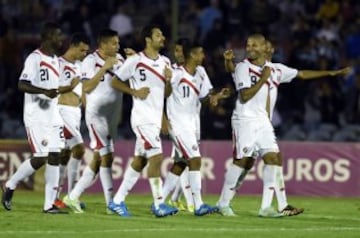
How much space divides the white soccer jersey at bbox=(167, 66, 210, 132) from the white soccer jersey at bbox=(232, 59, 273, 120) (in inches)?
23.2

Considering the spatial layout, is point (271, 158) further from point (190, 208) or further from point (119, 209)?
point (119, 209)

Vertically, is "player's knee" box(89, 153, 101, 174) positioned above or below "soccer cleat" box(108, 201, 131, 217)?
above

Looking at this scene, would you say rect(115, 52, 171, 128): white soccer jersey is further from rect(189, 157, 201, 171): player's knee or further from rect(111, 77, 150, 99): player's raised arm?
rect(189, 157, 201, 171): player's knee

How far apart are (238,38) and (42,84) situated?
10419 millimetres

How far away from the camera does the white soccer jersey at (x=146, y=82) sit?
55.7 feet

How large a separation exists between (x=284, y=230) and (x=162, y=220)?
6.14 feet

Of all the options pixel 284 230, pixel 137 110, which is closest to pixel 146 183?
pixel 137 110

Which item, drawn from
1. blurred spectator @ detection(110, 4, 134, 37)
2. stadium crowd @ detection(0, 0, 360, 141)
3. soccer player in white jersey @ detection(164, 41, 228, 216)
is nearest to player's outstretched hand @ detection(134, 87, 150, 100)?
soccer player in white jersey @ detection(164, 41, 228, 216)

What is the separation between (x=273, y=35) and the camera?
28.0m

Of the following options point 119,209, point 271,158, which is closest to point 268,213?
point 271,158

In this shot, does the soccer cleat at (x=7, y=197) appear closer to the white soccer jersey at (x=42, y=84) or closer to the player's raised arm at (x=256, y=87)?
the white soccer jersey at (x=42, y=84)

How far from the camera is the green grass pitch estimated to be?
14867mm

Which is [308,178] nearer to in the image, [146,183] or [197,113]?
[146,183]

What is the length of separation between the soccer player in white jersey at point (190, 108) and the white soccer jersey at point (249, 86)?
1.08ft
